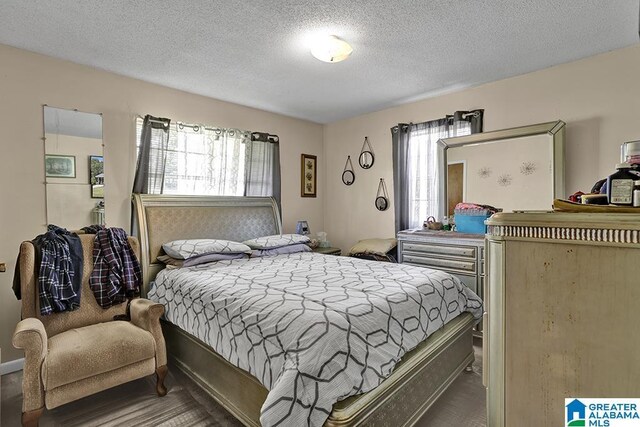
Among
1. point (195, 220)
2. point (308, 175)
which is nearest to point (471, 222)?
point (308, 175)

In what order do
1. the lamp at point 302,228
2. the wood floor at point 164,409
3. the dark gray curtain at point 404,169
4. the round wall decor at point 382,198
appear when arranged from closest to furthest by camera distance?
the wood floor at point 164,409 < the dark gray curtain at point 404,169 < the round wall decor at point 382,198 < the lamp at point 302,228

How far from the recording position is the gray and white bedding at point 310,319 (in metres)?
1.46

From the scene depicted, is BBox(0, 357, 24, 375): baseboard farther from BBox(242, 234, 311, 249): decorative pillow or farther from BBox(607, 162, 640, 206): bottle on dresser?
BBox(607, 162, 640, 206): bottle on dresser

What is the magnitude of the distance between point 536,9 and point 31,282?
3917 mm

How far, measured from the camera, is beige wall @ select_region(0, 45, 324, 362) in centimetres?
269

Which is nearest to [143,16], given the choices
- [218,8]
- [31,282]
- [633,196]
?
[218,8]

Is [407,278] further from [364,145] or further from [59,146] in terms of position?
[59,146]

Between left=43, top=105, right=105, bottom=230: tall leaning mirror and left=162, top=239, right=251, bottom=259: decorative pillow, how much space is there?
744mm

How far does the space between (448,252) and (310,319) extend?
2198 mm

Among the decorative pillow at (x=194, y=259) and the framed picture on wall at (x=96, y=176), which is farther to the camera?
the framed picture on wall at (x=96, y=176)

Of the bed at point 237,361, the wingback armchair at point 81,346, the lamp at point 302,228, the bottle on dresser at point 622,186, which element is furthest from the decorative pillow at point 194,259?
the bottle on dresser at point 622,186

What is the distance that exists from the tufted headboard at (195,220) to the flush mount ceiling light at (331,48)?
207cm

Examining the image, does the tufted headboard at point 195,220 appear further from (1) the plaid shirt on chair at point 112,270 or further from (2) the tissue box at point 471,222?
(2) the tissue box at point 471,222

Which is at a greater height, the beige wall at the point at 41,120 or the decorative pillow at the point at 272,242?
the beige wall at the point at 41,120
